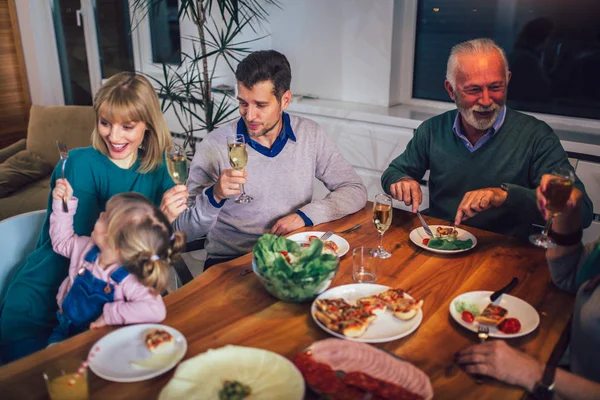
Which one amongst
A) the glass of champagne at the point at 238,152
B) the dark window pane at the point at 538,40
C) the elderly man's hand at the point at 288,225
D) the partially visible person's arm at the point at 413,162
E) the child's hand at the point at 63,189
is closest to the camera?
the child's hand at the point at 63,189

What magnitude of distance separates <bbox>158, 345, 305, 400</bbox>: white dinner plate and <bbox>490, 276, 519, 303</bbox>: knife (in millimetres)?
595

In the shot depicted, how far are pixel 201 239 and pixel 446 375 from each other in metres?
1.29

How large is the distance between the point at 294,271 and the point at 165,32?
3.30 meters

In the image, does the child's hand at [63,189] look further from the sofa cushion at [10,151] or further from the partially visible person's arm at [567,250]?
the sofa cushion at [10,151]

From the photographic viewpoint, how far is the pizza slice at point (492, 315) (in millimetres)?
1310

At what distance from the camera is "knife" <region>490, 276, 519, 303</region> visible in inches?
55.4

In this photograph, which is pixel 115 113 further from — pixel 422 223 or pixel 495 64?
pixel 495 64

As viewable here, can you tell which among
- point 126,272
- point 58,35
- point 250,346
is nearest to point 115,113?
point 126,272

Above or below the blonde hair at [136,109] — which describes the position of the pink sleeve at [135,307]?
below

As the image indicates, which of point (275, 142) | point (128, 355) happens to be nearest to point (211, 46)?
point (275, 142)

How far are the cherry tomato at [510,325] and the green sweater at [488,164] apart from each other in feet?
2.49

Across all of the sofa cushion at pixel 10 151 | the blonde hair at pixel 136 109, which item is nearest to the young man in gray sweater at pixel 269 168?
the blonde hair at pixel 136 109

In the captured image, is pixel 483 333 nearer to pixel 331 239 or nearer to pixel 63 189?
pixel 331 239

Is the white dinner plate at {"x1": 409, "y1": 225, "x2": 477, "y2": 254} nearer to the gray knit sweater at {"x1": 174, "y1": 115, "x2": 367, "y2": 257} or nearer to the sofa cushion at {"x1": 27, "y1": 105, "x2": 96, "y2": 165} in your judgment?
the gray knit sweater at {"x1": 174, "y1": 115, "x2": 367, "y2": 257}
